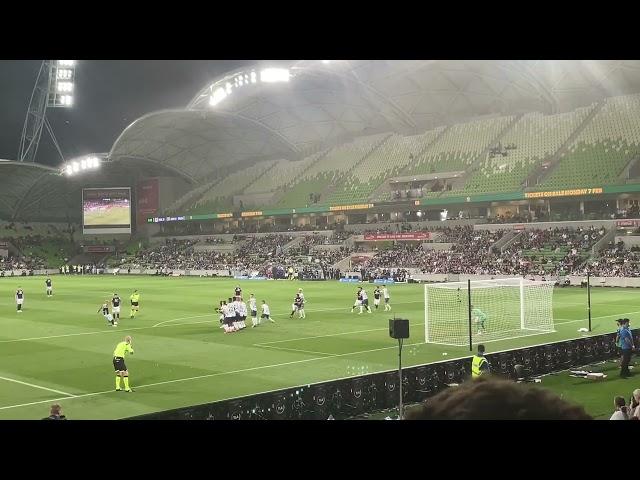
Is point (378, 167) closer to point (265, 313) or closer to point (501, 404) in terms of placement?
point (265, 313)

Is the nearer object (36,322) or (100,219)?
(36,322)

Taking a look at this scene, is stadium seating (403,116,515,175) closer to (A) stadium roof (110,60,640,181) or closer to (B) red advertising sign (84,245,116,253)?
(A) stadium roof (110,60,640,181)

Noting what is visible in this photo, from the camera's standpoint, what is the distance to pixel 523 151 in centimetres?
7269

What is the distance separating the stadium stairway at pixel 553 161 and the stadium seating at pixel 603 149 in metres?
0.55

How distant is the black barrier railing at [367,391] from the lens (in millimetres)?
13484

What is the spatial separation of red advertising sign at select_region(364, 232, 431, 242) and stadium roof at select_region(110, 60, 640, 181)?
692 inches

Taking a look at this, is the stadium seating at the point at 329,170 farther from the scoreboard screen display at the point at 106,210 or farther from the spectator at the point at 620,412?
the spectator at the point at 620,412

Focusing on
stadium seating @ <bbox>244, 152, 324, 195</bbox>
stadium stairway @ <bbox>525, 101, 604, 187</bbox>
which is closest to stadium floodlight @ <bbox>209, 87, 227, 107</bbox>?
stadium seating @ <bbox>244, 152, 324, 195</bbox>

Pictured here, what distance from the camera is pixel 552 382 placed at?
18719 mm

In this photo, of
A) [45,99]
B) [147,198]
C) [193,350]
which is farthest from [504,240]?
[147,198]

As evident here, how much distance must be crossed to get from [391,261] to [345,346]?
42.6 metres

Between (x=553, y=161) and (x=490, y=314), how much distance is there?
4135cm
